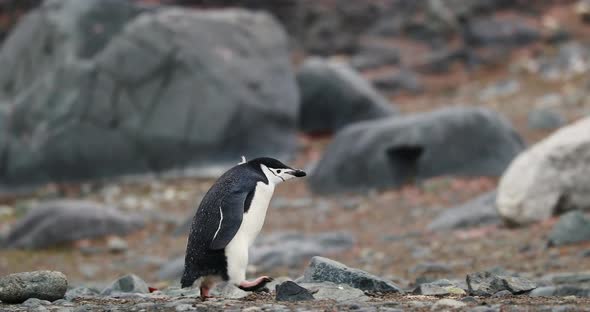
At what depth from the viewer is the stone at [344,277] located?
17.4 feet

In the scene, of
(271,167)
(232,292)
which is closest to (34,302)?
(232,292)

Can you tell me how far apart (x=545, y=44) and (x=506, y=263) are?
17.8m

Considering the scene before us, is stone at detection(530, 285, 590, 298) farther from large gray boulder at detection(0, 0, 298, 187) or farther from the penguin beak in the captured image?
large gray boulder at detection(0, 0, 298, 187)

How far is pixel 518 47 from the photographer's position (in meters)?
25.4

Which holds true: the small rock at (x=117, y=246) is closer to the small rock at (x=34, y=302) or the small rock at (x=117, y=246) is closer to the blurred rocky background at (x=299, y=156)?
the blurred rocky background at (x=299, y=156)

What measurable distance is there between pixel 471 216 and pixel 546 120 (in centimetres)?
620

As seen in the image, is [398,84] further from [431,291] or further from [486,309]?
[486,309]

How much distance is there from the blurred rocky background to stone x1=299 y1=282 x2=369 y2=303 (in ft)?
0.08

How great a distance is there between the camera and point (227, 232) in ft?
16.3

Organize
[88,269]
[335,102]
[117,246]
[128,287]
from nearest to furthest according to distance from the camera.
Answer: [128,287], [88,269], [117,246], [335,102]

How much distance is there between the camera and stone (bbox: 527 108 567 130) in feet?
52.6

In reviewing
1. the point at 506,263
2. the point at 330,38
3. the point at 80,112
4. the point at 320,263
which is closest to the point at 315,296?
the point at 320,263

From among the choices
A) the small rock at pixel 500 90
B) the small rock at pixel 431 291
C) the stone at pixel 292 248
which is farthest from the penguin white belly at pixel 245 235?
the small rock at pixel 500 90

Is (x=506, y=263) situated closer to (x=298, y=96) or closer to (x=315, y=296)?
(x=315, y=296)
